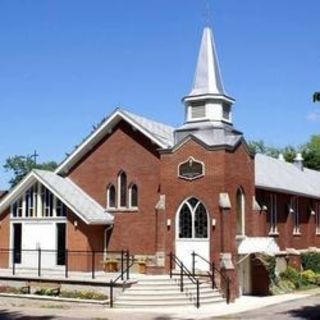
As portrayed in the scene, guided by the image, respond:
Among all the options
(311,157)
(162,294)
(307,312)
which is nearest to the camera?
(307,312)

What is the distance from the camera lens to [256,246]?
2989 cm

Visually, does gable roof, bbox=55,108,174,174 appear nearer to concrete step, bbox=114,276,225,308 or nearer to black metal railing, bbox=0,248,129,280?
black metal railing, bbox=0,248,129,280

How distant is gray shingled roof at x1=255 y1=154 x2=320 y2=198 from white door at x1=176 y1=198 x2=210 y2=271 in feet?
15.3

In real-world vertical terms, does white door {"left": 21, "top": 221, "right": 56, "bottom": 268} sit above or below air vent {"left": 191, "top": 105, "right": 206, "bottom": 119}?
below

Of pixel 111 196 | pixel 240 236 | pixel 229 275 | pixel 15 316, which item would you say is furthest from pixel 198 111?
pixel 15 316

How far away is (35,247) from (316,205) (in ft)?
62.7

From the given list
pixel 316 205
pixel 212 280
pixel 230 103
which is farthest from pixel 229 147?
pixel 316 205

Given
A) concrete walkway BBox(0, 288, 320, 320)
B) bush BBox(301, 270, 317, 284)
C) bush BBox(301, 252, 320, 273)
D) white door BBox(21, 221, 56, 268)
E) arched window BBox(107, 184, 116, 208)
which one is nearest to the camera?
concrete walkway BBox(0, 288, 320, 320)

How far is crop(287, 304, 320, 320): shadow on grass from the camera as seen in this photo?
22.4m

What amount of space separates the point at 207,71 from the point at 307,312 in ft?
42.9

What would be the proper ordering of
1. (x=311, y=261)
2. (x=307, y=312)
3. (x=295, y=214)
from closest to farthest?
(x=307, y=312) < (x=311, y=261) < (x=295, y=214)

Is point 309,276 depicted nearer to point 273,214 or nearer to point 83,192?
point 273,214

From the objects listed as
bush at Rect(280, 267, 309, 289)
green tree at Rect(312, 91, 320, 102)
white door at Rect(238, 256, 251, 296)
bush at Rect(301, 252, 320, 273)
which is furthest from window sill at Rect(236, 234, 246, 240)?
green tree at Rect(312, 91, 320, 102)

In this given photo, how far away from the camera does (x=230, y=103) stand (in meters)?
32.2
